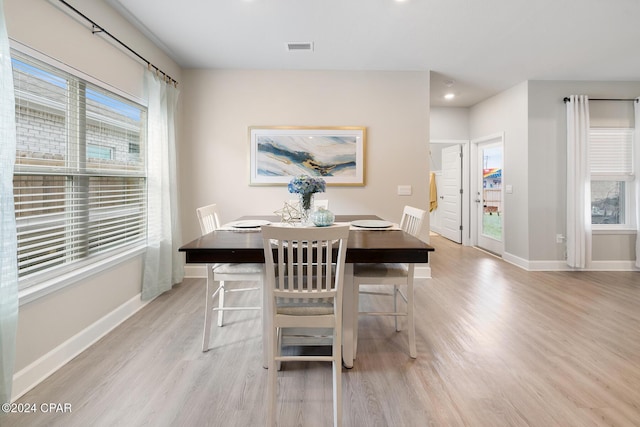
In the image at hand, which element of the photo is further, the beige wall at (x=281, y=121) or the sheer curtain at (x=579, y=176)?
the sheer curtain at (x=579, y=176)

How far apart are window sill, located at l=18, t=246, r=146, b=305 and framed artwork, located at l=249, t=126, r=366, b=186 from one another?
1.77 meters

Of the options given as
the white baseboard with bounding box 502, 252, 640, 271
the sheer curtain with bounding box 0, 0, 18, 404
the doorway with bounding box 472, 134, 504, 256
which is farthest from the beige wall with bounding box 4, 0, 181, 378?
the doorway with bounding box 472, 134, 504, 256

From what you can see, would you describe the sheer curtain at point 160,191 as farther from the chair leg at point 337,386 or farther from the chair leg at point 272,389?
the chair leg at point 337,386

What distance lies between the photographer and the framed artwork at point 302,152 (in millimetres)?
4176

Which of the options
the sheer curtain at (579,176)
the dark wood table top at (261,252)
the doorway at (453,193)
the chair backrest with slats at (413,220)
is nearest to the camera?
the dark wood table top at (261,252)

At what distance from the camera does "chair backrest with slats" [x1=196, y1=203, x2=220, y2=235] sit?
2.58 metres

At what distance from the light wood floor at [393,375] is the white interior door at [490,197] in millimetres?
2543

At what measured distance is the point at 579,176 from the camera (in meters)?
4.41

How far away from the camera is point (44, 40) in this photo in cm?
205

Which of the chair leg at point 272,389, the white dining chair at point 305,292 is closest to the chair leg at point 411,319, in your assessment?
the white dining chair at point 305,292

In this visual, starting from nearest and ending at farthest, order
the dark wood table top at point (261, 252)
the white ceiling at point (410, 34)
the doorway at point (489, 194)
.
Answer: the dark wood table top at point (261, 252), the white ceiling at point (410, 34), the doorway at point (489, 194)

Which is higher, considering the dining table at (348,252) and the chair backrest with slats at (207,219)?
the chair backrest with slats at (207,219)

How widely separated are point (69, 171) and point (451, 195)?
20.9ft

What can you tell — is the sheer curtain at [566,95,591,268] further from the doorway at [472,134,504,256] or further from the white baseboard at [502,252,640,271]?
the doorway at [472,134,504,256]
